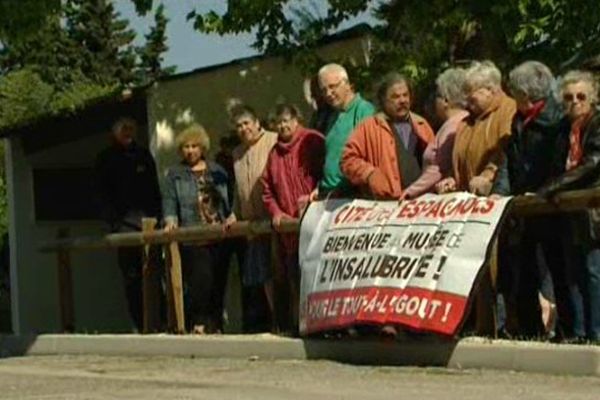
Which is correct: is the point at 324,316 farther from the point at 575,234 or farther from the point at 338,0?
the point at 338,0

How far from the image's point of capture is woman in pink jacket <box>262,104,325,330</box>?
609 inches

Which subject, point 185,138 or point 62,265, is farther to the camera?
point 62,265

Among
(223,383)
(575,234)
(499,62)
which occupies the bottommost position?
(223,383)

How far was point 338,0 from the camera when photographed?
18.8 metres

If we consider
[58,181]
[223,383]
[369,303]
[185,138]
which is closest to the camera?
[223,383]

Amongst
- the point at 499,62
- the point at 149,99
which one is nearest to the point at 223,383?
the point at 499,62

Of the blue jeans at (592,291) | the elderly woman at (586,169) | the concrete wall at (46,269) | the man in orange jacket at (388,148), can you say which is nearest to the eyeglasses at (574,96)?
the elderly woman at (586,169)

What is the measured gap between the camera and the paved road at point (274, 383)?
11859 millimetres

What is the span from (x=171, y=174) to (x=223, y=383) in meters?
4.17

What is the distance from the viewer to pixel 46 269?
892 inches

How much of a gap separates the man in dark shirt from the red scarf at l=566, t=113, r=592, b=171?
5.66 m

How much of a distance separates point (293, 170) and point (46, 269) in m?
7.79

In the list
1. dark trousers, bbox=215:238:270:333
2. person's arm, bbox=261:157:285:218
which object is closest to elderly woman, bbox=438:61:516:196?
person's arm, bbox=261:157:285:218

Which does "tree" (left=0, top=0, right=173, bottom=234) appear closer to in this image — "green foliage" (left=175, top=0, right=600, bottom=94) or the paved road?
"green foliage" (left=175, top=0, right=600, bottom=94)
